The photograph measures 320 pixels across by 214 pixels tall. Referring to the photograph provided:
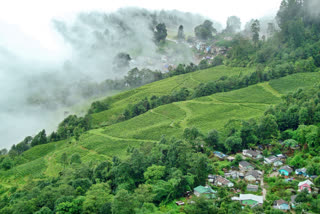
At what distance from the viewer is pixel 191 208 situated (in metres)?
26.8

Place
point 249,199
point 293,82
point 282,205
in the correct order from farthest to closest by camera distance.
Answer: point 293,82, point 249,199, point 282,205

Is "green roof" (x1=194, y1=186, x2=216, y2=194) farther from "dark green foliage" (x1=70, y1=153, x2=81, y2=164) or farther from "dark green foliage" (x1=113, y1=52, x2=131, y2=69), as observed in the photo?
"dark green foliage" (x1=113, y1=52, x2=131, y2=69)

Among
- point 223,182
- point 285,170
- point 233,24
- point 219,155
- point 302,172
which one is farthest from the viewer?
point 233,24

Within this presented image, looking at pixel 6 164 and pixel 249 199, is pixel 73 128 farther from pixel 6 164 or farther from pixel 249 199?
pixel 249 199

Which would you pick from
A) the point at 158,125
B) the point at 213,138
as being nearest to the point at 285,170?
the point at 213,138

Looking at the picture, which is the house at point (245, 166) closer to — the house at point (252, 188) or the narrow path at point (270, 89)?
the house at point (252, 188)

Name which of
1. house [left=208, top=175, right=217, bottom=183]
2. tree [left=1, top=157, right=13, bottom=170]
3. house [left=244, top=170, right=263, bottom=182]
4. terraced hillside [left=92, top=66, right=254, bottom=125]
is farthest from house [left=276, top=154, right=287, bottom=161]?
tree [left=1, top=157, right=13, bottom=170]

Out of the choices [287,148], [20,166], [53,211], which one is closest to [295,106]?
[287,148]

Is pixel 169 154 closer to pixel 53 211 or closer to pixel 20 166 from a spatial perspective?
pixel 53 211

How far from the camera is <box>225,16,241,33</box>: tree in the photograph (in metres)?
110

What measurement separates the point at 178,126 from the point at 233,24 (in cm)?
6942

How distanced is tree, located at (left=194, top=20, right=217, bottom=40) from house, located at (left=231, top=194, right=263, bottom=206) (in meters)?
85.6

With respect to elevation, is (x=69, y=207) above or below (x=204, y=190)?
above

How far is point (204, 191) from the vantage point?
30.9 m
